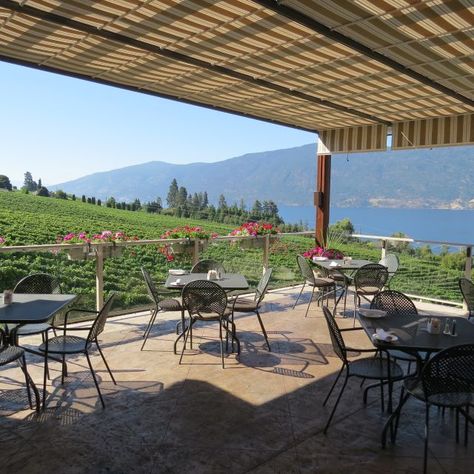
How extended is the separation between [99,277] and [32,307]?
2246 millimetres

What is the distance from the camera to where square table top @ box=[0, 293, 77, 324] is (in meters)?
3.34

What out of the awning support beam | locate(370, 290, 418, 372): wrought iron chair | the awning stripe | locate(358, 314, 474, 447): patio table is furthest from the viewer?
the awning stripe

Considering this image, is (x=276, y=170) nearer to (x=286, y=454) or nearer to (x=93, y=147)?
(x=93, y=147)

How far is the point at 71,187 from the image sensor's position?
105000mm

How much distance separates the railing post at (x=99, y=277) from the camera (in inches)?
230

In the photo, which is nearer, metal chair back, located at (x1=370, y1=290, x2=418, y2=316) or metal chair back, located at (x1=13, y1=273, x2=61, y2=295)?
metal chair back, located at (x1=370, y1=290, x2=418, y2=316)

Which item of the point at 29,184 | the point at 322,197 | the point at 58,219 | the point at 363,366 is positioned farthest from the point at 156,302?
the point at 29,184

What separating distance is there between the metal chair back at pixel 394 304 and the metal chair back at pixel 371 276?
198cm


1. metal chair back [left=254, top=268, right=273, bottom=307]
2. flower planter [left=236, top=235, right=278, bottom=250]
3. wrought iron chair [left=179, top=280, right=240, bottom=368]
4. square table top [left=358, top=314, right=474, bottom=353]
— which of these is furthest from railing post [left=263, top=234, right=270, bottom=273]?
square table top [left=358, top=314, right=474, bottom=353]

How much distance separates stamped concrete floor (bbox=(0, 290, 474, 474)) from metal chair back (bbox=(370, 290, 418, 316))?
714mm

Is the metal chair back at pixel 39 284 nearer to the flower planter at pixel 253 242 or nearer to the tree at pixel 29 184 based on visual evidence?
the flower planter at pixel 253 242

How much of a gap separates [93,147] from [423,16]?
54207 millimetres

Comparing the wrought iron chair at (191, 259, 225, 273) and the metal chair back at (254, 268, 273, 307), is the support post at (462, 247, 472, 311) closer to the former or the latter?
the metal chair back at (254, 268, 273, 307)

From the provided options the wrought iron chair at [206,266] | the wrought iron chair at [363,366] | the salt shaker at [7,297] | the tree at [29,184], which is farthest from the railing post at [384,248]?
the tree at [29,184]
